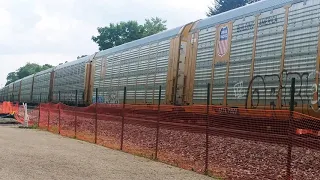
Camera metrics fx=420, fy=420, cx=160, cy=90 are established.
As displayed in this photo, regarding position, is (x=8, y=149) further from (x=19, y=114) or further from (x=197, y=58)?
(x=19, y=114)

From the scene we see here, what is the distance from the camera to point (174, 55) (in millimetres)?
16391

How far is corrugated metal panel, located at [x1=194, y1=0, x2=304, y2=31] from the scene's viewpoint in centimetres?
1184

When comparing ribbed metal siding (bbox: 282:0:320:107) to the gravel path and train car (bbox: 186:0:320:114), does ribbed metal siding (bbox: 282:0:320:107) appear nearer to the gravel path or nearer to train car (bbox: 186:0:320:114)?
train car (bbox: 186:0:320:114)

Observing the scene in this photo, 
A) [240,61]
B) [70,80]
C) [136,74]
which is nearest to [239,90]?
[240,61]

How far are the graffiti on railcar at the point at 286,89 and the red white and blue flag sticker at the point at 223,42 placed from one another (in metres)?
1.86

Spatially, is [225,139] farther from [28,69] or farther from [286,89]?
[28,69]

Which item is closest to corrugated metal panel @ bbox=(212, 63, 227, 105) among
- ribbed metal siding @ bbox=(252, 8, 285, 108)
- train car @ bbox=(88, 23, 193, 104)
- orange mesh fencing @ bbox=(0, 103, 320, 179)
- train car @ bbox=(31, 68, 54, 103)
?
orange mesh fencing @ bbox=(0, 103, 320, 179)

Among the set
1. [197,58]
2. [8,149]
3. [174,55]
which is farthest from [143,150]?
[174,55]

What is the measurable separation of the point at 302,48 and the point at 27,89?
41.6m

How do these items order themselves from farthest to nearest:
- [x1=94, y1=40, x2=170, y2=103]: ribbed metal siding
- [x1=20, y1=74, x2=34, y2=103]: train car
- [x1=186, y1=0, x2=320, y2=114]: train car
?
[x1=20, y1=74, x2=34, y2=103]: train car, [x1=94, y1=40, x2=170, y2=103]: ribbed metal siding, [x1=186, y1=0, x2=320, y2=114]: train car

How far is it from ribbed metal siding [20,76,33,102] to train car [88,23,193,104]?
922 inches

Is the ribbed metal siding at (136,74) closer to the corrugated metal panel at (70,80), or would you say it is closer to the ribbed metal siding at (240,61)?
the corrugated metal panel at (70,80)

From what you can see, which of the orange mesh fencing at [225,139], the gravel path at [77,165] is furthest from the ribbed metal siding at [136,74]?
the gravel path at [77,165]

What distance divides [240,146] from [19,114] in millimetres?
19011
